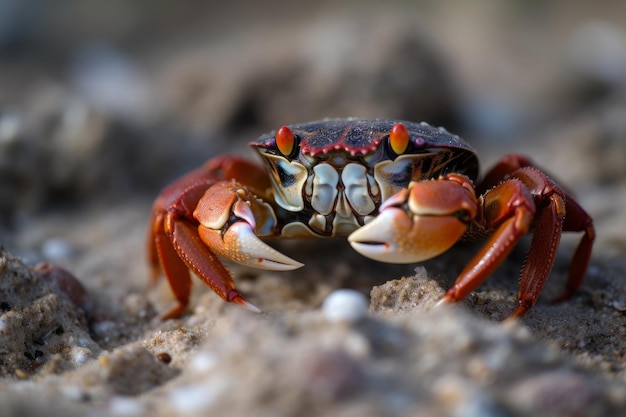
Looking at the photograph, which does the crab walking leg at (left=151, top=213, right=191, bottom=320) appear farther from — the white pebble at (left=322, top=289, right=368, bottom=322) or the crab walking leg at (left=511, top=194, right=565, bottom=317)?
the crab walking leg at (left=511, top=194, right=565, bottom=317)

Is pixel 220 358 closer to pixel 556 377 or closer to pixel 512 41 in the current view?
pixel 556 377

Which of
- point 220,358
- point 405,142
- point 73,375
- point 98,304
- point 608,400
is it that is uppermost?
point 405,142

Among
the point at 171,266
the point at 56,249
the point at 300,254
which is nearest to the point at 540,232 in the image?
the point at 300,254

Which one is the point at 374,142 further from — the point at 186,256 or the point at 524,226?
the point at 186,256

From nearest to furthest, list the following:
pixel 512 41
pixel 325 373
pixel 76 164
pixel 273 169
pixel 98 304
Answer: pixel 325 373 → pixel 273 169 → pixel 98 304 → pixel 76 164 → pixel 512 41

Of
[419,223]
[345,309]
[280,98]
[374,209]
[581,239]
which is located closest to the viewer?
[345,309]

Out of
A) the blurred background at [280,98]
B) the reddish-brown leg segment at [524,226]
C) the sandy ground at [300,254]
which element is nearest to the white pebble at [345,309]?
the sandy ground at [300,254]

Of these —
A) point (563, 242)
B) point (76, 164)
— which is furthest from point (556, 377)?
point (76, 164)
